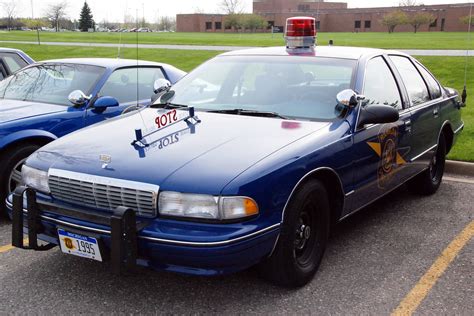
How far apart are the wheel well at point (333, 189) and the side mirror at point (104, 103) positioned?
267cm

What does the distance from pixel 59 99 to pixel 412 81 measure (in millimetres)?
3484

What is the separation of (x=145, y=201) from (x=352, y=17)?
78002 millimetres

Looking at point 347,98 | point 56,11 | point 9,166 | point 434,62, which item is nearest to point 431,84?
point 347,98

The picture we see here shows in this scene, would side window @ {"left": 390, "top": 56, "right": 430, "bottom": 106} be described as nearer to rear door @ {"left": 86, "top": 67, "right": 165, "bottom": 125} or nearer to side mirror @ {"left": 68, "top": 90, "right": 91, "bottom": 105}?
rear door @ {"left": 86, "top": 67, "right": 165, "bottom": 125}

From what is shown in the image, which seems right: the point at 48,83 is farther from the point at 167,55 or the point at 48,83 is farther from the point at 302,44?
the point at 167,55

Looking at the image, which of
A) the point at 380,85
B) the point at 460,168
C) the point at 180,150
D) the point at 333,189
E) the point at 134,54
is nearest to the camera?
the point at 180,150

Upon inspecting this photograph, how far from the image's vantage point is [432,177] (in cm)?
577

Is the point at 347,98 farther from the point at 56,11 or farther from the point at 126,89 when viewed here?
the point at 56,11

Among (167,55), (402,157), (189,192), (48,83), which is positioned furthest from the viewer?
(167,55)

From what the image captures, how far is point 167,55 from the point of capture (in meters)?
22.8

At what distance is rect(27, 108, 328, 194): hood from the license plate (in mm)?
370

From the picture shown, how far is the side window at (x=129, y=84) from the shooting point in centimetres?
593

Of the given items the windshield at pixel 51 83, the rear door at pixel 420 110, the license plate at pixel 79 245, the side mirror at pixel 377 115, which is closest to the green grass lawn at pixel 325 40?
the rear door at pixel 420 110

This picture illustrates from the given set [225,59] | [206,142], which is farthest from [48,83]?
[206,142]
